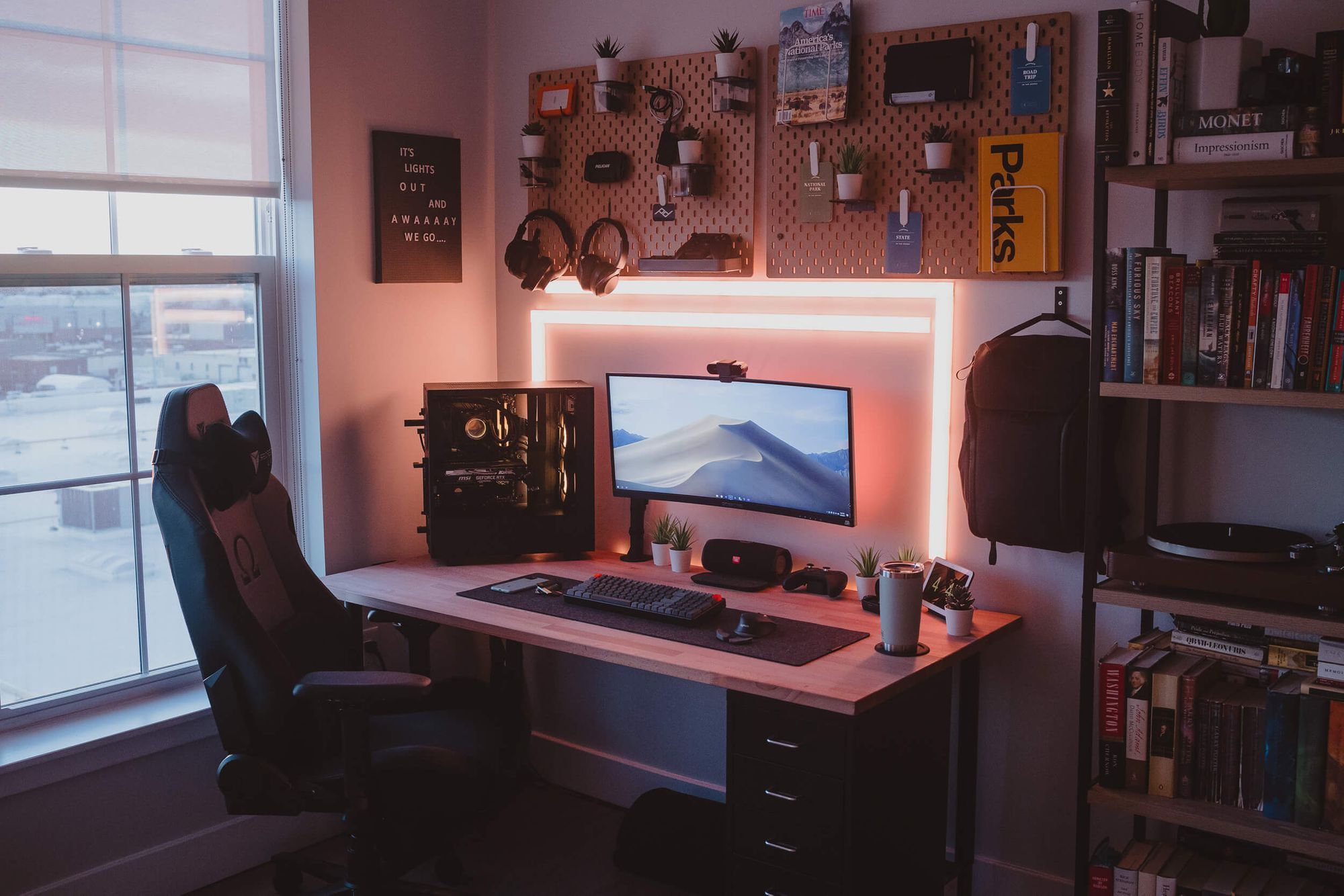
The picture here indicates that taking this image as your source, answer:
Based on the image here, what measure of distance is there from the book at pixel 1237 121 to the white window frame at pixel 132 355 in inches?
88.3

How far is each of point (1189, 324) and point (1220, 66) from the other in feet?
1.48

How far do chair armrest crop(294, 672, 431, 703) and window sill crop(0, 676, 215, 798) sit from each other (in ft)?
2.67

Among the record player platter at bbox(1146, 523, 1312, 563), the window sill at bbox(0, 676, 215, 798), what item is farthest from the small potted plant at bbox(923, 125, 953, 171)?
the window sill at bbox(0, 676, 215, 798)

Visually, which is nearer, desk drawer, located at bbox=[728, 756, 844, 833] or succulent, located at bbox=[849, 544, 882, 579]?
desk drawer, located at bbox=[728, 756, 844, 833]

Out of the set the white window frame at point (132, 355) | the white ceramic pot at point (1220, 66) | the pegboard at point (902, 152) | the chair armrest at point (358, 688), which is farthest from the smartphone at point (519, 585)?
the white ceramic pot at point (1220, 66)

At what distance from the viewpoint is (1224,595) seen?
213 cm

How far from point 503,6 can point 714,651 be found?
213 centimetres

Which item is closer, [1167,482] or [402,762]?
[402,762]

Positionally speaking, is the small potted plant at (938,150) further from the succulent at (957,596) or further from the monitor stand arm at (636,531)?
the monitor stand arm at (636,531)

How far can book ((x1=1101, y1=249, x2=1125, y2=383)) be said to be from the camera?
85.1 inches

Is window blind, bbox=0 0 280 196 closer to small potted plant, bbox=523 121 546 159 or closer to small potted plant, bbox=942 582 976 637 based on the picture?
small potted plant, bbox=523 121 546 159

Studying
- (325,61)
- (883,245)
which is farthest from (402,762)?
(325,61)

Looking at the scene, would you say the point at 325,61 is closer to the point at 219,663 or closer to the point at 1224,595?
the point at 219,663

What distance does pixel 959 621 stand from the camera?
2459mm
